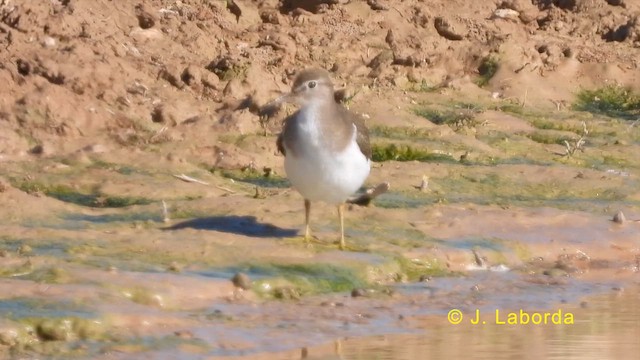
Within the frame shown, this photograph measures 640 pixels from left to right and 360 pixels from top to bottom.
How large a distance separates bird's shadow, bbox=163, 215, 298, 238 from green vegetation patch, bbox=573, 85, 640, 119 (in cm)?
621

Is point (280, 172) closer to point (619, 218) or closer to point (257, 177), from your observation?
point (257, 177)

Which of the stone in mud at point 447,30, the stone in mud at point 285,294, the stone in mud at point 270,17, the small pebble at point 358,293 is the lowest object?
the stone in mud at point 285,294

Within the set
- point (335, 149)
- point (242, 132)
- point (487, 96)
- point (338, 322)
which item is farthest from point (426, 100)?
point (338, 322)

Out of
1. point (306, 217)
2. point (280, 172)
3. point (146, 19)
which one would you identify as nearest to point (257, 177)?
point (280, 172)

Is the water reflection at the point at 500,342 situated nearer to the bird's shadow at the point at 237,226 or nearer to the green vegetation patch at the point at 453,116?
the bird's shadow at the point at 237,226

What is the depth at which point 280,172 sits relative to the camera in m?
12.6

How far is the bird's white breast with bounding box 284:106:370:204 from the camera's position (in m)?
10.2

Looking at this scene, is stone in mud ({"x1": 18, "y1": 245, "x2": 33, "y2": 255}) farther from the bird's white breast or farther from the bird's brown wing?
the bird's brown wing

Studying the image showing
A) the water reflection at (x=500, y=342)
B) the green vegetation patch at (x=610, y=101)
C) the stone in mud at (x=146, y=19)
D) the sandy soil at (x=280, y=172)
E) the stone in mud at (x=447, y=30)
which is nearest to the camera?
the water reflection at (x=500, y=342)

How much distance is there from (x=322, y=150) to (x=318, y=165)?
10cm

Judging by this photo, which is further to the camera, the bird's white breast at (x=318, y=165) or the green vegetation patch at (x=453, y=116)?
the green vegetation patch at (x=453, y=116)

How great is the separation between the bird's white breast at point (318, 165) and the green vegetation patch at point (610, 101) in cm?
625

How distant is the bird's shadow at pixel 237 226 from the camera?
1050cm

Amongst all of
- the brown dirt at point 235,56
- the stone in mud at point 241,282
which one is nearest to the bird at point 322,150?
the stone in mud at point 241,282
